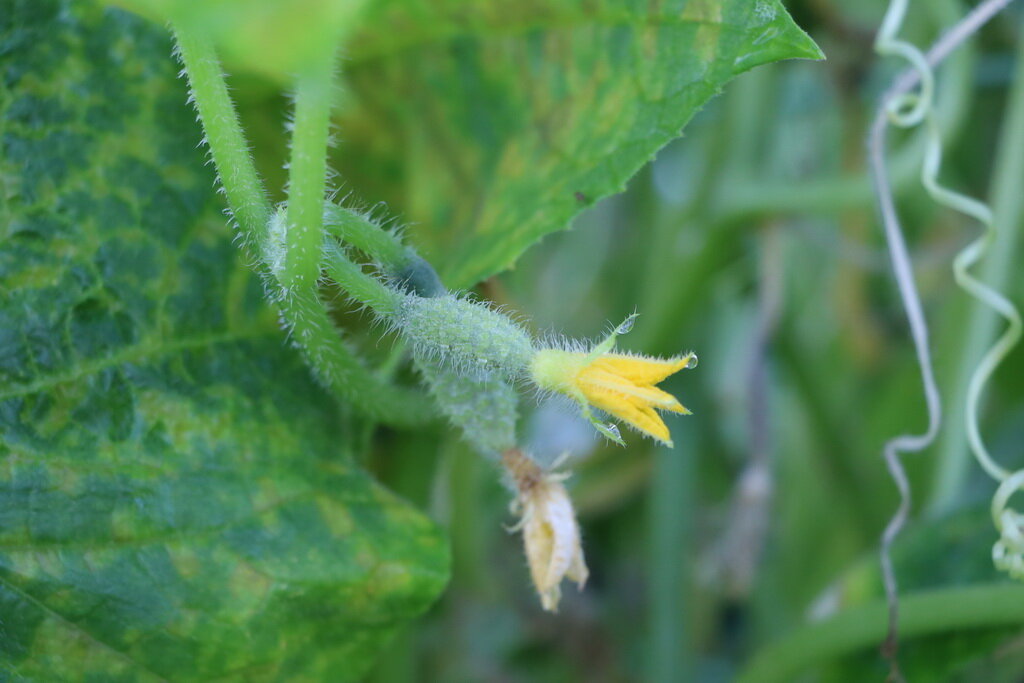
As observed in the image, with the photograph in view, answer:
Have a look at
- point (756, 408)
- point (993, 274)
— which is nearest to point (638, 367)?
point (756, 408)

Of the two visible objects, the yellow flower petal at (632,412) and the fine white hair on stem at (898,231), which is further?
the fine white hair on stem at (898,231)

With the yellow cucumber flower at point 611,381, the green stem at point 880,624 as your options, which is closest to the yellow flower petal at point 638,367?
the yellow cucumber flower at point 611,381

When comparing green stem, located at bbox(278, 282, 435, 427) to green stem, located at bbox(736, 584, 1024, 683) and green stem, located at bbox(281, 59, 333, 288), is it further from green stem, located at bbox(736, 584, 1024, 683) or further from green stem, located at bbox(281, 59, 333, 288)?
green stem, located at bbox(736, 584, 1024, 683)

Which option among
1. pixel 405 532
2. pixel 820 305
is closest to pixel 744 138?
pixel 820 305

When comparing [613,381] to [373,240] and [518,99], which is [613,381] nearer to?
[373,240]

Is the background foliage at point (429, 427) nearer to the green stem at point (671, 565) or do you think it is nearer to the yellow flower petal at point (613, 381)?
the green stem at point (671, 565)

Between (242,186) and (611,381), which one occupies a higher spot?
(242,186)
